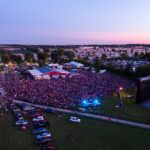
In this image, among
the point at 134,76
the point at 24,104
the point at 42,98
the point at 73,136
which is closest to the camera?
the point at 73,136

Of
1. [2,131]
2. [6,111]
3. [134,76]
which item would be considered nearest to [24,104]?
[6,111]

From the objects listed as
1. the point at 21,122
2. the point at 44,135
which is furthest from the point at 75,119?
the point at 44,135

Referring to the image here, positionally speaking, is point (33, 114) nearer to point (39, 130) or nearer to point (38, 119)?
point (38, 119)

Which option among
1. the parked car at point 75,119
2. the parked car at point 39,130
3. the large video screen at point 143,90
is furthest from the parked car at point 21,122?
the large video screen at point 143,90

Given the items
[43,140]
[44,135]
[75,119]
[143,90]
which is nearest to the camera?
[43,140]

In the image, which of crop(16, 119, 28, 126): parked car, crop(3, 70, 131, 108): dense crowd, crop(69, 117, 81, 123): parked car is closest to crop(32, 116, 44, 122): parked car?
crop(16, 119, 28, 126): parked car

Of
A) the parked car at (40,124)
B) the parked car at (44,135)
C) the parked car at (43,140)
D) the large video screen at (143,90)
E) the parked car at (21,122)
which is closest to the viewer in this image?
the parked car at (43,140)

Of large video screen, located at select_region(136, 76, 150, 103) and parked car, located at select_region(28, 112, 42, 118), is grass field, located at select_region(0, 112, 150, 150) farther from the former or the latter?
large video screen, located at select_region(136, 76, 150, 103)

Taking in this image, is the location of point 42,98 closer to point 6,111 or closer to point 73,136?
point 6,111

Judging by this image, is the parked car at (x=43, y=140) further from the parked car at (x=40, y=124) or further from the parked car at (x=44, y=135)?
the parked car at (x=40, y=124)
